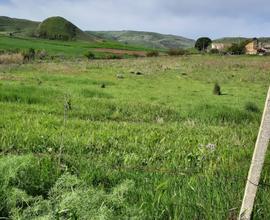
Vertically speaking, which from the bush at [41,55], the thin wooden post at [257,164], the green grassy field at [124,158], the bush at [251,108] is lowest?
the bush at [41,55]

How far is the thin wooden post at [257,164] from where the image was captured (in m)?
4.77

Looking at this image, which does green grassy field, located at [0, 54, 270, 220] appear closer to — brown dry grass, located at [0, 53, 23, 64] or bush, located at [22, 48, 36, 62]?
brown dry grass, located at [0, 53, 23, 64]

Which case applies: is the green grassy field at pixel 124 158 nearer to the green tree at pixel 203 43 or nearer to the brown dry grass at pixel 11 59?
the brown dry grass at pixel 11 59

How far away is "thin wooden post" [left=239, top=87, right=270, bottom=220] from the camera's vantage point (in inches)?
188

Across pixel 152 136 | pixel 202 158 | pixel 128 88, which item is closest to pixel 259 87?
pixel 128 88

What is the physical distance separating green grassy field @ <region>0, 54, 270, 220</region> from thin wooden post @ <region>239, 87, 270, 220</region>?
395 mm

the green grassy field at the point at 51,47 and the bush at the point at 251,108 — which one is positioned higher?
the bush at the point at 251,108

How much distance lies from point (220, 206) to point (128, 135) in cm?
825

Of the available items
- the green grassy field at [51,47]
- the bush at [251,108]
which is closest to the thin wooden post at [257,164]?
the bush at [251,108]

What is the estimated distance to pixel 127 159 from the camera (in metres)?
10.5

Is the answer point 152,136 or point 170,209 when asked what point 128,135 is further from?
point 170,209

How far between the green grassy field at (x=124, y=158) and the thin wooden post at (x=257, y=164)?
1.29 feet

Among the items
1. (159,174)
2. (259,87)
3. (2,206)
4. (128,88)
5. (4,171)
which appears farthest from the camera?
(259,87)

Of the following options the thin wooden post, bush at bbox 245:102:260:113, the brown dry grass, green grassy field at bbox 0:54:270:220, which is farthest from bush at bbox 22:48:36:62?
the thin wooden post
